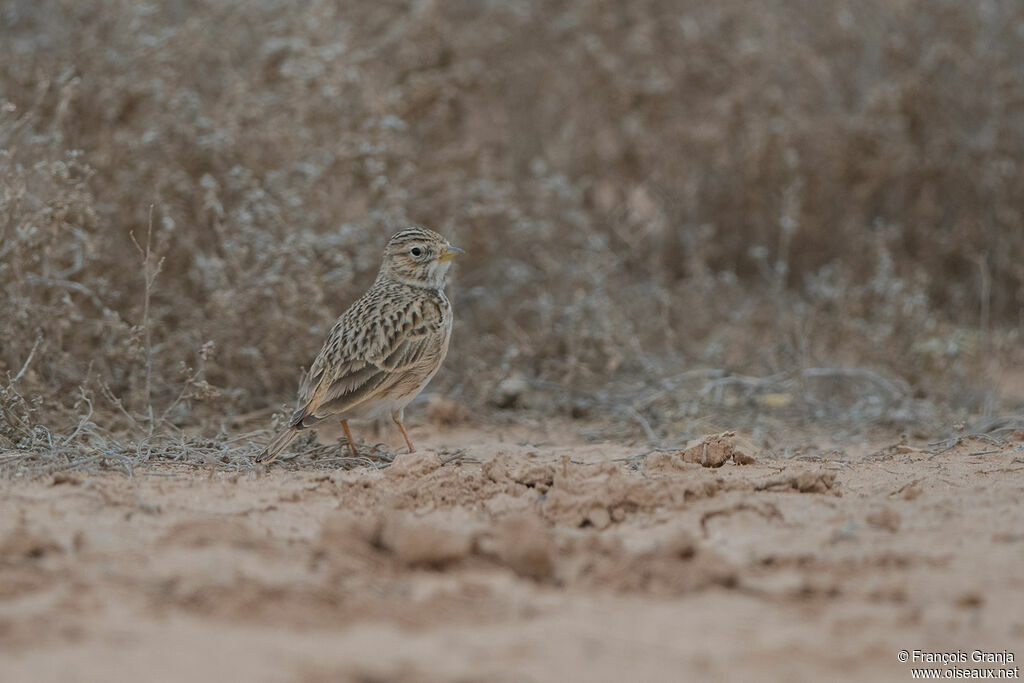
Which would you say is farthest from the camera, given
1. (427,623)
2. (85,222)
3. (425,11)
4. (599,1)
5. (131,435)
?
(599,1)

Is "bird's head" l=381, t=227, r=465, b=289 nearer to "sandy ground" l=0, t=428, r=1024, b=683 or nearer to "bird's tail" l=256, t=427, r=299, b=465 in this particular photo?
"bird's tail" l=256, t=427, r=299, b=465

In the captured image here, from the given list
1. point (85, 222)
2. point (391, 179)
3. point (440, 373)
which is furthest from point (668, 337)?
point (85, 222)

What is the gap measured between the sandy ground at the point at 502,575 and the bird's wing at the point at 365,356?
0.54 m

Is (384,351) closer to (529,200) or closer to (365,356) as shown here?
(365,356)

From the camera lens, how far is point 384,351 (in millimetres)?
5254

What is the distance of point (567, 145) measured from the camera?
8.74 meters

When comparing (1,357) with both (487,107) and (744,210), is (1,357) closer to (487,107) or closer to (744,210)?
(487,107)

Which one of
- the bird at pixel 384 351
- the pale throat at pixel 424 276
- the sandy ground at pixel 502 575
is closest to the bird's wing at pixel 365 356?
the bird at pixel 384 351

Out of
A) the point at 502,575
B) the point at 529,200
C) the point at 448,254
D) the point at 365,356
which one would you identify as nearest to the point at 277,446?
the point at 365,356

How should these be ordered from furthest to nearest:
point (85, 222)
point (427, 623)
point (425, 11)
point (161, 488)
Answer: point (425, 11)
point (85, 222)
point (161, 488)
point (427, 623)

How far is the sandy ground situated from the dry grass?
126cm

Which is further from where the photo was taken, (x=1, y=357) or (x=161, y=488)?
(x=1, y=357)

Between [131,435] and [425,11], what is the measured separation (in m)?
3.82

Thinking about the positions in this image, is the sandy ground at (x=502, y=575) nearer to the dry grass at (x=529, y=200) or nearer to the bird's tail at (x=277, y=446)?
the bird's tail at (x=277, y=446)
